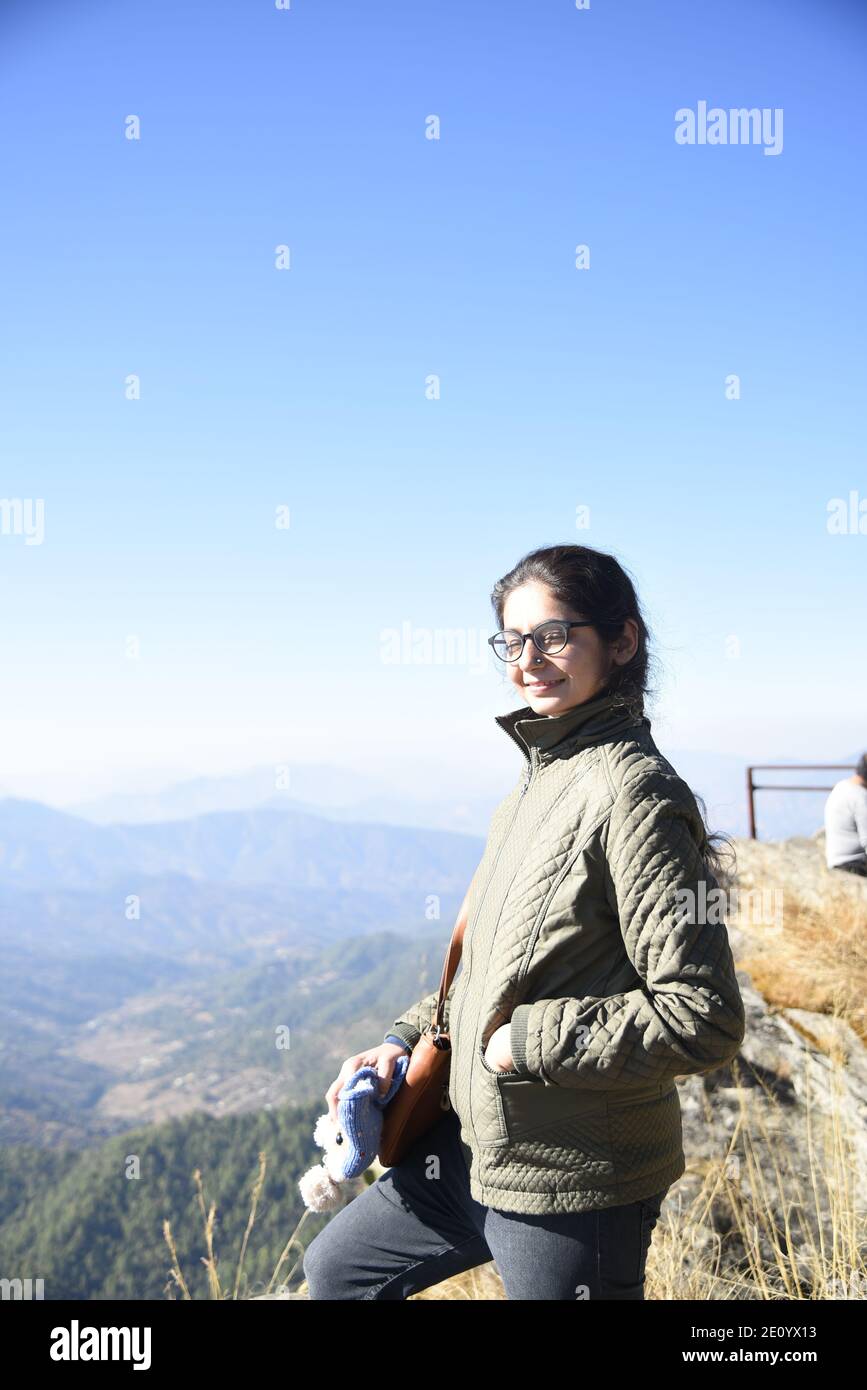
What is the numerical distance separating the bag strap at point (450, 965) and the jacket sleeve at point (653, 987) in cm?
49

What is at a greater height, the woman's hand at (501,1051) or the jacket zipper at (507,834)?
the jacket zipper at (507,834)

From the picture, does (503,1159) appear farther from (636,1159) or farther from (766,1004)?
(766,1004)

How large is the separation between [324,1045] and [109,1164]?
92.1 m

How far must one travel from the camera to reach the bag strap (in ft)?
7.39

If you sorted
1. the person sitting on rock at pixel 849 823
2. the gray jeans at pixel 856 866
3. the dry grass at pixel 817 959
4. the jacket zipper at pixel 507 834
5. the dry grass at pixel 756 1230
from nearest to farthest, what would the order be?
the jacket zipper at pixel 507 834, the dry grass at pixel 756 1230, the dry grass at pixel 817 959, the person sitting on rock at pixel 849 823, the gray jeans at pixel 856 866

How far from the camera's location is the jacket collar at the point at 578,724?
1.98 metres

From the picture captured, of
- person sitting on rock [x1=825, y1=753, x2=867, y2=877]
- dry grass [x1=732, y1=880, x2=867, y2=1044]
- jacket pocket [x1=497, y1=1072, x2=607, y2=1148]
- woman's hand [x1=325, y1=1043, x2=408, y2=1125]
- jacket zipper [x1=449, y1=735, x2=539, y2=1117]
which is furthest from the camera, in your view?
person sitting on rock [x1=825, y1=753, x2=867, y2=877]

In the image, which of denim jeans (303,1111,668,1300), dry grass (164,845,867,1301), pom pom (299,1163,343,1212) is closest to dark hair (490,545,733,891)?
denim jeans (303,1111,668,1300)

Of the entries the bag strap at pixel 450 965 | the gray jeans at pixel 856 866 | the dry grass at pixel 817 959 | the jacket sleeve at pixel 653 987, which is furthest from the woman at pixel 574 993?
the gray jeans at pixel 856 866

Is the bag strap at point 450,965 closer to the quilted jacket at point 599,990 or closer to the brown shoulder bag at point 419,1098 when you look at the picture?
the brown shoulder bag at point 419,1098

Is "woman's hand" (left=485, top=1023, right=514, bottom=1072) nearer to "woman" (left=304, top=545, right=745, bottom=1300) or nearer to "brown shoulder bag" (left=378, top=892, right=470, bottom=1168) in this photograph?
"woman" (left=304, top=545, right=745, bottom=1300)
